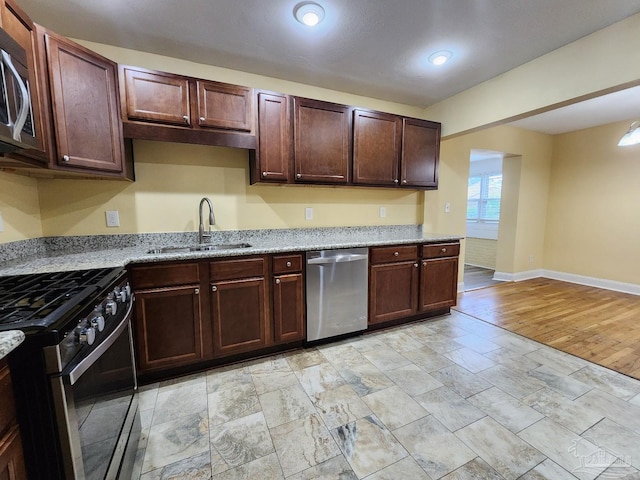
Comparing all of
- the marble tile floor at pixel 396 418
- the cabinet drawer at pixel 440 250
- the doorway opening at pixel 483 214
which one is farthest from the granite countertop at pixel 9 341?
the doorway opening at pixel 483 214

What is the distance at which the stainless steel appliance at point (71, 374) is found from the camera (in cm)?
81

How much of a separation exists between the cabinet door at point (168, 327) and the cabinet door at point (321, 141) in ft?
4.48

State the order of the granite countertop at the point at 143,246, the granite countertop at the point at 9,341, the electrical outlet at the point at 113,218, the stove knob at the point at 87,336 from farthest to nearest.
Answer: the electrical outlet at the point at 113,218, the granite countertop at the point at 143,246, the stove knob at the point at 87,336, the granite countertop at the point at 9,341

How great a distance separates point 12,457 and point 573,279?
6.31 m

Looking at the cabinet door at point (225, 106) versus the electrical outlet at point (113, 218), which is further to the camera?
the electrical outlet at point (113, 218)

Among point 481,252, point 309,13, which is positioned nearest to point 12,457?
point 309,13

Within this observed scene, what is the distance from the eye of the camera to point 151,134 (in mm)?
2068

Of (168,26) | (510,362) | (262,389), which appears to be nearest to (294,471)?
(262,389)

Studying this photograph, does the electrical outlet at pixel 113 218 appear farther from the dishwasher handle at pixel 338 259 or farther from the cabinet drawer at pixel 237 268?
the dishwasher handle at pixel 338 259

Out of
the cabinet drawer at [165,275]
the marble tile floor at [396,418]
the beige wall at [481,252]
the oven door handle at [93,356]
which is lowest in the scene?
the marble tile floor at [396,418]

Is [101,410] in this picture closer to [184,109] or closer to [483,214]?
[184,109]

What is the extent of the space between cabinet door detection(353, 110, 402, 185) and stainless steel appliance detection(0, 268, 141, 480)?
2234mm

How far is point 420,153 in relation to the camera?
316 centimetres

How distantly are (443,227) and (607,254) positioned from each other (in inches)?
108
